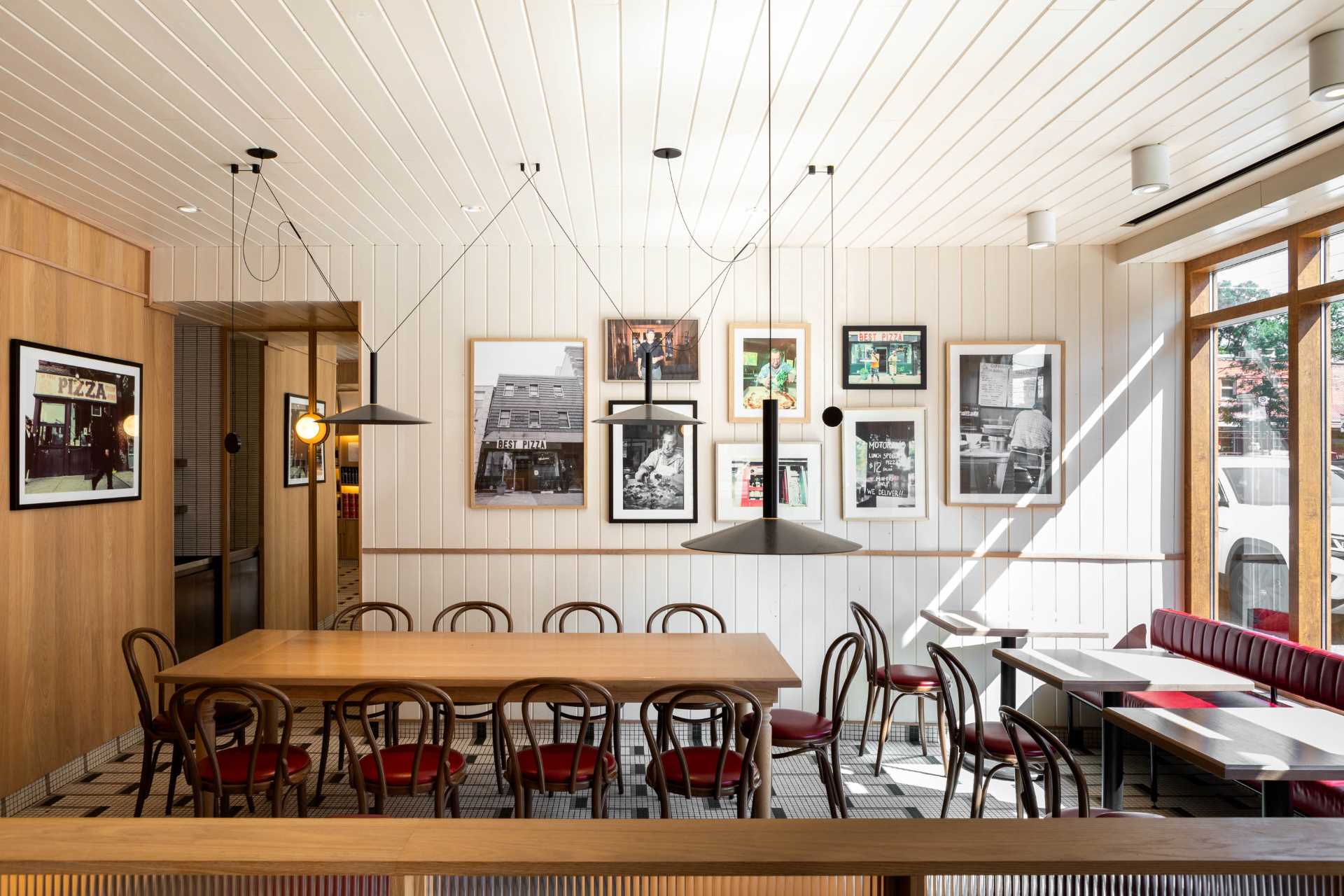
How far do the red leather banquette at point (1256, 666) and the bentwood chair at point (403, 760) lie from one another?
284 centimetres

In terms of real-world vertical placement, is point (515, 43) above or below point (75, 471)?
above

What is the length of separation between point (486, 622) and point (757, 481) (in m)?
1.76

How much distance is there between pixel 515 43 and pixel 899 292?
303cm

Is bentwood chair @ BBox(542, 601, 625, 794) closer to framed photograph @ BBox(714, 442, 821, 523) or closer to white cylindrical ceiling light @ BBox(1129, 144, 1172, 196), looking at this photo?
framed photograph @ BBox(714, 442, 821, 523)

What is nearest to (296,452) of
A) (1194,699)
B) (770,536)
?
(770,536)

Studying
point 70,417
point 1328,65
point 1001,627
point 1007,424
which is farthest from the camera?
point 1007,424

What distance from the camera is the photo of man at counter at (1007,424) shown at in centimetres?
481

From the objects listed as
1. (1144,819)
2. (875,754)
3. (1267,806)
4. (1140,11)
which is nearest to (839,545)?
(1144,819)

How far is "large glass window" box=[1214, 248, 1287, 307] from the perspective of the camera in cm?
407

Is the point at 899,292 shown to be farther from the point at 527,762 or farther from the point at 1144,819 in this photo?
the point at 1144,819

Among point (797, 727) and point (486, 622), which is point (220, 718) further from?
point (797, 727)

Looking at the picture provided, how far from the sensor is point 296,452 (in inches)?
253

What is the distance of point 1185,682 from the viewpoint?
336cm

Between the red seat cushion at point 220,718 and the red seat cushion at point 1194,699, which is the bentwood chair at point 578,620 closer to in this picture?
the red seat cushion at point 220,718
